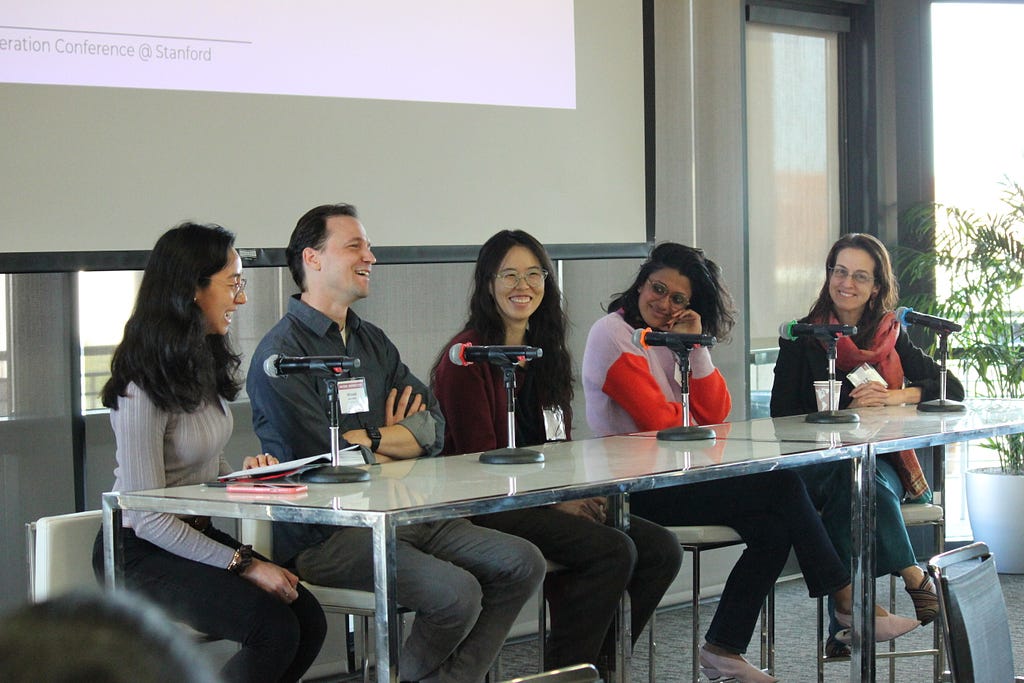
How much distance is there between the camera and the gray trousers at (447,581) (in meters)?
2.44

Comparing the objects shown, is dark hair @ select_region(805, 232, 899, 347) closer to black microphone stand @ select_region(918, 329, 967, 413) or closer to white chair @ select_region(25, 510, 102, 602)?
black microphone stand @ select_region(918, 329, 967, 413)

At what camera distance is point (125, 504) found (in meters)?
2.28

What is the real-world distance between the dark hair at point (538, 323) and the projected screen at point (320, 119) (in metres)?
0.51

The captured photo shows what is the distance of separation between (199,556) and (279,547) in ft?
0.78

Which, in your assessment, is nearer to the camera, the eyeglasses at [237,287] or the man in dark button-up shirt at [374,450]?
the man in dark button-up shirt at [374,450]

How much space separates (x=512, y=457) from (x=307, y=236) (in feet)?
2.46

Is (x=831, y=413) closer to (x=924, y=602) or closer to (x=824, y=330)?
(x=824, y=330)

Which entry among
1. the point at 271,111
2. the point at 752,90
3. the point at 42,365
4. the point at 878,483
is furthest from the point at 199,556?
the point at 752,90

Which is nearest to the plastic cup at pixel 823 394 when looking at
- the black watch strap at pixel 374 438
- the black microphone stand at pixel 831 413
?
the black microphone stand at pixel 831 413

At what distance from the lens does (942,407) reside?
3605mm

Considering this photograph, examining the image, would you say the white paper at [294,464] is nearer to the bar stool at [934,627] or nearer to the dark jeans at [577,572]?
the dark jeans at [577,572]

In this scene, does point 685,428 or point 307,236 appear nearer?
point 307,236

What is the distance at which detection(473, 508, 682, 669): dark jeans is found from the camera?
9.35 ft

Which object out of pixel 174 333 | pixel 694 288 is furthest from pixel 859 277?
pixel 174 333
